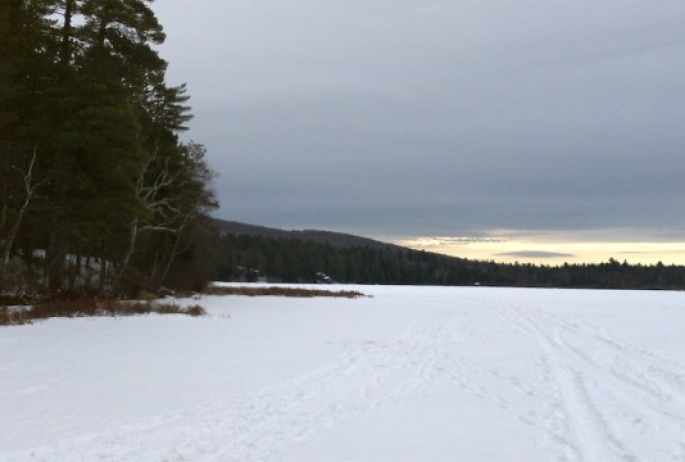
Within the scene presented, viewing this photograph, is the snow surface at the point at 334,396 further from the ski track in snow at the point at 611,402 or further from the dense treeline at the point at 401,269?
the dense treeline at the point at 401,269

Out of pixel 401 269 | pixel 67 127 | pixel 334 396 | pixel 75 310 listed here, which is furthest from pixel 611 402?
pixel 401 269

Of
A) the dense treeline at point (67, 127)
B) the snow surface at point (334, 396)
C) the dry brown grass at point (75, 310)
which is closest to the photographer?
the snow surface at point (334, 396)

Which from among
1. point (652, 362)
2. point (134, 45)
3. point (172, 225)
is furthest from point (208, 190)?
point (652, 362)

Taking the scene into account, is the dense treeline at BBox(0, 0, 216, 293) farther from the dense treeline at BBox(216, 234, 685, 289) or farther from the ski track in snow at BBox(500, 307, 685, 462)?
the dense treeline at BBox(216, 234, 685, 289)

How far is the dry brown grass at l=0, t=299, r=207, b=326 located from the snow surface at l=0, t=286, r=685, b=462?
1.44 meters

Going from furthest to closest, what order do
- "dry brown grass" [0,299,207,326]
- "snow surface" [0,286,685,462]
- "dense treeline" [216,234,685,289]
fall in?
"dense treeline" [216,234,685,289]
"dry brown grass" [0,299,207,326]
"snow surface" [0,286,685,462]

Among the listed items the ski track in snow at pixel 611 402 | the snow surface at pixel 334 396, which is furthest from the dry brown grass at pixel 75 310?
the ski track in snow at pixel 611 402

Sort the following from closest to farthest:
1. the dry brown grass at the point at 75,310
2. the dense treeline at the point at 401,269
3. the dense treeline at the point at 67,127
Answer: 1. the dry brown grass at the point at 75,310
2. the dense treeline at the point at 67,127
3. the dense treeline at the point at 401,269

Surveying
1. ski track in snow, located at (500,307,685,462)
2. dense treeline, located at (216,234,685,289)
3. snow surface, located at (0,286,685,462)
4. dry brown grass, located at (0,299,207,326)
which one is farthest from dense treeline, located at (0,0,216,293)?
dense treeline, located at (216,234,685,289)

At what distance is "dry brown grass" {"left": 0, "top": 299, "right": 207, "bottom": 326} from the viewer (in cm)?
2003

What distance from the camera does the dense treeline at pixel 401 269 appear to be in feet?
398

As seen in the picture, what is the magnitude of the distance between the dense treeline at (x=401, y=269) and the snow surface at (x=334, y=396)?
3755 inches

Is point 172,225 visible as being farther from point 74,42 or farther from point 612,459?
point 612,459

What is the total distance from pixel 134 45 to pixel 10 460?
24.0 m
